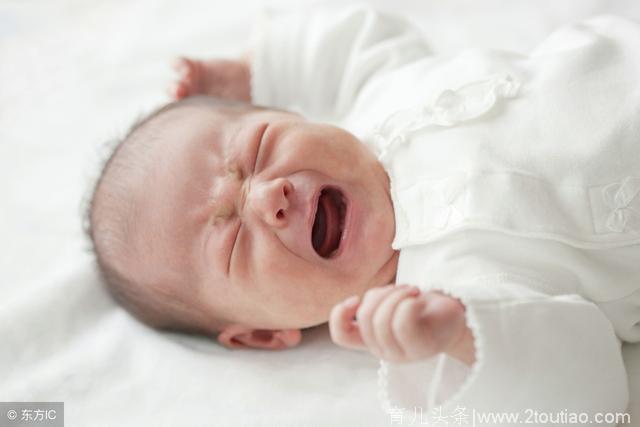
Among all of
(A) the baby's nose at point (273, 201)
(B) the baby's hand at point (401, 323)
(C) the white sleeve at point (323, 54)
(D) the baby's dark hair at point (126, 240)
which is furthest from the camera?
(C) the white sleeve at point (323, 54)

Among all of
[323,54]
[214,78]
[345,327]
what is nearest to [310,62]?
[323,54]

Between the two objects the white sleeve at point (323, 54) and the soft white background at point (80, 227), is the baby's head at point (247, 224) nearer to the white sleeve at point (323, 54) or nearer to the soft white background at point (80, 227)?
the soft white background at point (80, 227)

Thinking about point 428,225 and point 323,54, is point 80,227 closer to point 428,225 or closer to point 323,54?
point 323,54

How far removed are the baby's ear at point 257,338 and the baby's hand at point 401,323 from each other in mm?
486

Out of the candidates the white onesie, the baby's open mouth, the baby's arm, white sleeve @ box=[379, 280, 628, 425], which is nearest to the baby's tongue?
the baby's open mouth

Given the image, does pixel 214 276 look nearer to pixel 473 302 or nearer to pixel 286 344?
pixel 286 344

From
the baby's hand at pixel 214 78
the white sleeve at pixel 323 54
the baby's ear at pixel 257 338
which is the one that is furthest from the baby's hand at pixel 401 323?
the baby's hand at pixel 214 78

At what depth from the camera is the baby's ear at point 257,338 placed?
1.44 metres

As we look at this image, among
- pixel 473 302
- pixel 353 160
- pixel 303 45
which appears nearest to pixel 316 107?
pixel 303 45

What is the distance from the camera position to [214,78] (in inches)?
75.2

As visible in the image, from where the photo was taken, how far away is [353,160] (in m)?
1.38

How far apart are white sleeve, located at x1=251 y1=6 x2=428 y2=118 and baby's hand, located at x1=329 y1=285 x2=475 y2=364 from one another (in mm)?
947

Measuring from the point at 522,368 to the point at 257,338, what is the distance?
0.61 metres

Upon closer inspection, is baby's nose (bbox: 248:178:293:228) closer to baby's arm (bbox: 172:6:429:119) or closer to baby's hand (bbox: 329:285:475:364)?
baby's hand (bbox: 329:285:475:364)
